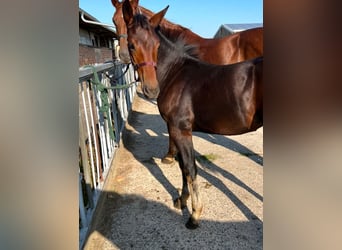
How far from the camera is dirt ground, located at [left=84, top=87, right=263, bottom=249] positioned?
2.05m

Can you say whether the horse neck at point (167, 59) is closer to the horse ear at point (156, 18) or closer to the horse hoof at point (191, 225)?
the horse ear at point (156, 18)

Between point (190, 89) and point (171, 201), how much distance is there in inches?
42.3

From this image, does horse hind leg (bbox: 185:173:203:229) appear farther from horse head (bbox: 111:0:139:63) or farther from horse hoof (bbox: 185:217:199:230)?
horse head (bbox: 111:0:139:63)

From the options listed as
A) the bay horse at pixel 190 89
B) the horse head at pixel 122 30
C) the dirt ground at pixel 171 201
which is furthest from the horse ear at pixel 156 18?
the dirt ground at pixel 171 201

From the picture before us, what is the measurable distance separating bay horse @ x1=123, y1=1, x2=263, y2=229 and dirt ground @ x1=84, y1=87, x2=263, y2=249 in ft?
0.64

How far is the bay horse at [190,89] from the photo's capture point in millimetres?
2041

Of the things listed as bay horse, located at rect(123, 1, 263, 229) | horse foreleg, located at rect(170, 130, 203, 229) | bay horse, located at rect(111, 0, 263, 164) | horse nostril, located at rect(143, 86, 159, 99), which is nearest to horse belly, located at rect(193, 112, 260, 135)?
bay horse, located at rect(123, 1, 263, 229)

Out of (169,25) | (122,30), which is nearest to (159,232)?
(169,25)

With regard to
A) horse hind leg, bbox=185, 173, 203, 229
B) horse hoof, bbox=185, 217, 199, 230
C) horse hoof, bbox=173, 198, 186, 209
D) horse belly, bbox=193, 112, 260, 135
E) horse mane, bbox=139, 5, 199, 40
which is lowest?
horse hoof, bbox=173, 198, 186, 209

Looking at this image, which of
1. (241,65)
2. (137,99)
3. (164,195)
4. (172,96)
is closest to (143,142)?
(164,195)

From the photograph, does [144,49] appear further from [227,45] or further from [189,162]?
[227,45]

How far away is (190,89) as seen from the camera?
224cm
